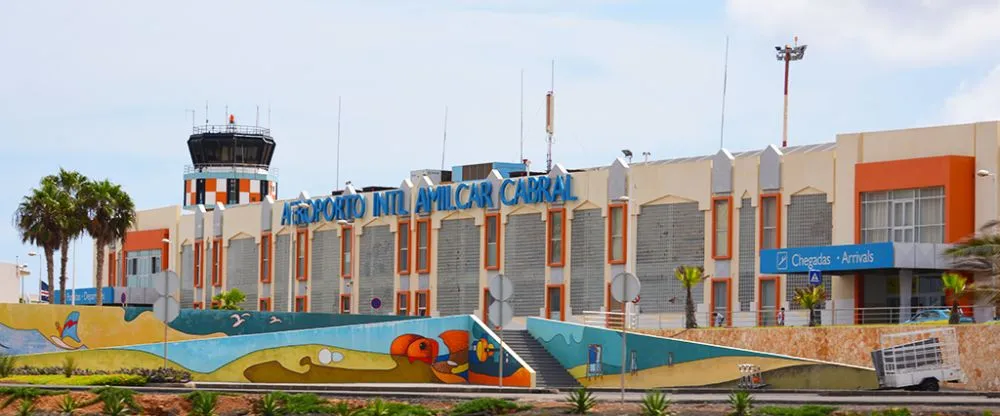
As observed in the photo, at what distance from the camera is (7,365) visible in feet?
175

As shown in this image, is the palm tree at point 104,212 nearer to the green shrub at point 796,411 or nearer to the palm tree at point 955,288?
the palm tree at point 955,288

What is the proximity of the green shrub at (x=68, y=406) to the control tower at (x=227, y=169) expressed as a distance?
77.8 m

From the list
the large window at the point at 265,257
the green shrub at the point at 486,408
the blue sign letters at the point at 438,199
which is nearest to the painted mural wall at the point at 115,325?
the blue sign letters at the point at 438,199

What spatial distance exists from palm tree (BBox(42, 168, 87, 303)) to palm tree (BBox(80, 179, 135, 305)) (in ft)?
0.97

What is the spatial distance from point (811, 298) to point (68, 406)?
92.1 feet

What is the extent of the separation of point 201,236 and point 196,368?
46.4 metres

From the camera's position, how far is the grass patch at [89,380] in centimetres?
4819

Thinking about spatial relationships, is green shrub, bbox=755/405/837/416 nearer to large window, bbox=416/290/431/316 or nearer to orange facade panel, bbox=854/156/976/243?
orange facade panel, bbox=854/156/976/243

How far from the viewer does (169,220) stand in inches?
4114

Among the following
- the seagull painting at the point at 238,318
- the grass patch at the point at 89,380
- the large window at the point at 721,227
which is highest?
the large window at the point at 721,227

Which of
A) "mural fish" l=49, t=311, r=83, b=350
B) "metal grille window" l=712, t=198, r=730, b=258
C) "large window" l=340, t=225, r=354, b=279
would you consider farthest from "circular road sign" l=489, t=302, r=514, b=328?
"large window" l=340, t=225, r=354, b=279

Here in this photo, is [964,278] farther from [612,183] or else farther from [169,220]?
[169,220]

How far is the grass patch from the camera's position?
158 feet

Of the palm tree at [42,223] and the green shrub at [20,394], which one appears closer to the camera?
the green shrub at [20,394]
